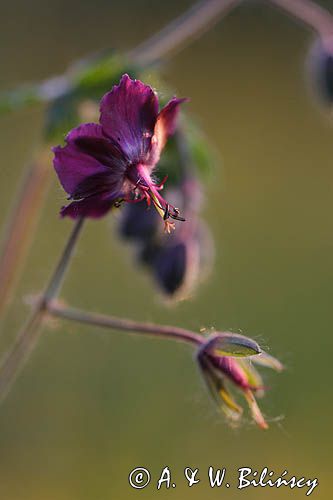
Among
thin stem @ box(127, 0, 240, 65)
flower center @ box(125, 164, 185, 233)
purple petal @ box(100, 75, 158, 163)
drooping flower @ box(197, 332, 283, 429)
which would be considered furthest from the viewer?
thin stem @ box(127, 0, 240, 65)

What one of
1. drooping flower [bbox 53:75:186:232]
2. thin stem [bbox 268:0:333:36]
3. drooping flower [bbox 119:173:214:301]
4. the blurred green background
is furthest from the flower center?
thin stem [bbox 268:0:333:36]

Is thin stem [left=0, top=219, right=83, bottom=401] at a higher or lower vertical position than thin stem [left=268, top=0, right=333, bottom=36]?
lower

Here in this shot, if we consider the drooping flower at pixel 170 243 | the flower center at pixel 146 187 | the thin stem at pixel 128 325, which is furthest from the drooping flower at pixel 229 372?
the drooping flower at pixel 170 243

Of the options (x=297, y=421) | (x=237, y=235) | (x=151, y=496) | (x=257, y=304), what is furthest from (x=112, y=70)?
(x=237, y=235)

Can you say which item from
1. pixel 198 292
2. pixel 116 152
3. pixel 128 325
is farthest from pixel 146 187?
pixel 198 292

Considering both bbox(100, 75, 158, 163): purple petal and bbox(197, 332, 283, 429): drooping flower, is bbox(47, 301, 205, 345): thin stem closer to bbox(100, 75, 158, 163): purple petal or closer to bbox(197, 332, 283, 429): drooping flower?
bbox(197, 332, 283, 429): drooping flower

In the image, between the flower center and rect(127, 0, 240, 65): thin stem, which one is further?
rect(127, 0, 240, 65): thin stem

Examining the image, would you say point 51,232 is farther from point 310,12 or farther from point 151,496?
point 310,12
